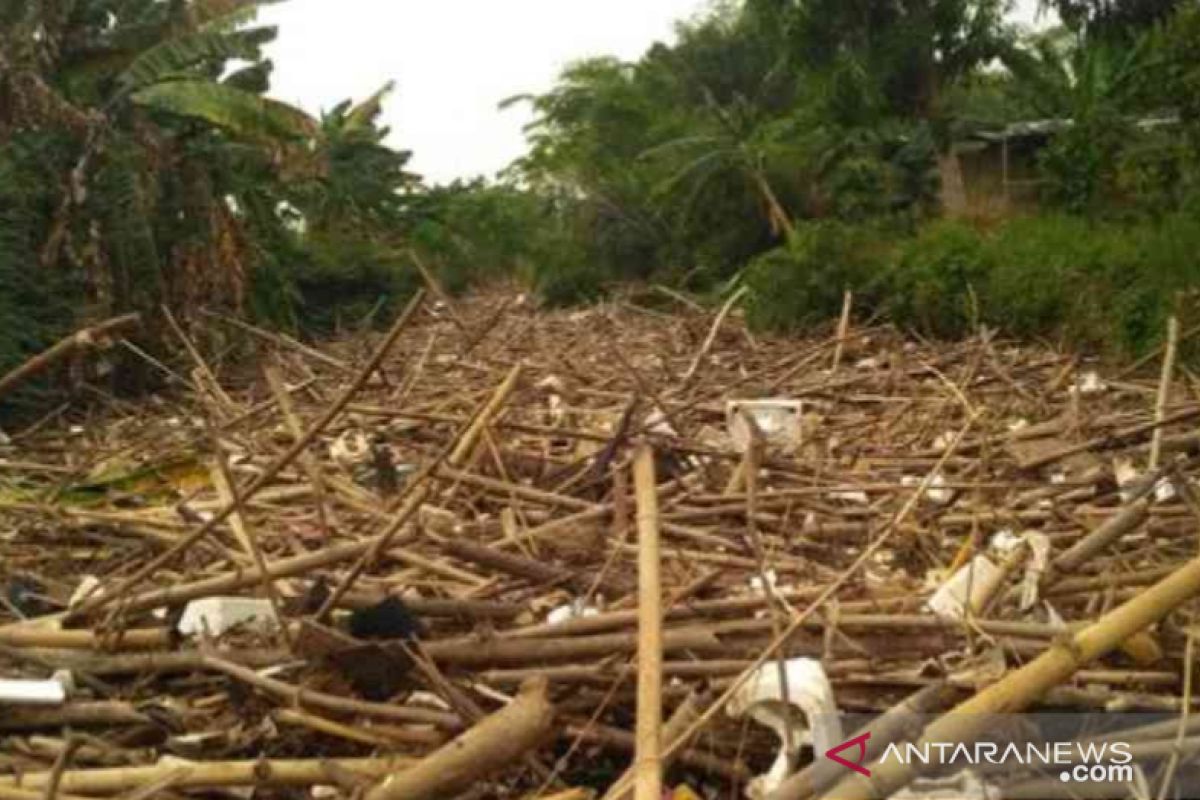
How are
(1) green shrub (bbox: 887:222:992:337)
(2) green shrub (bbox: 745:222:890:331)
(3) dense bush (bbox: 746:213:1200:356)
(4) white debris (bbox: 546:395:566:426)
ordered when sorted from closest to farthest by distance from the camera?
(4) white debris (bbox: 546:395:566:426) → (3) dense bush (bbox: 746:213:1200:356) → (1) green shrub (bbox: 887:222:992:337) → (2) green shrub (bbox: 745:222:890:331)

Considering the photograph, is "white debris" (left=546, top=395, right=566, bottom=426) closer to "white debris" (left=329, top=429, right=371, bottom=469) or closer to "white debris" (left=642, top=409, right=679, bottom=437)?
"white debris" (left=642, top=409, right=679, bottom=437)

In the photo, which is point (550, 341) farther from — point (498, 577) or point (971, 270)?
point (498, 577)

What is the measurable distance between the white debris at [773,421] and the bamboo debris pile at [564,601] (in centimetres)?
2

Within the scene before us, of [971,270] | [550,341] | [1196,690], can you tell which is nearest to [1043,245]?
[971,270]

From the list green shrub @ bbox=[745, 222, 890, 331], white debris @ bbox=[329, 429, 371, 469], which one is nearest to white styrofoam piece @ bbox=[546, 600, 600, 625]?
white debris @ bbox=[329, 429, 371, 469]

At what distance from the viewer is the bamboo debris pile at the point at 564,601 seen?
107 inches

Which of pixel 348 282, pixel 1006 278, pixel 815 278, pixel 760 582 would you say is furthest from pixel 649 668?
pixel 348 282

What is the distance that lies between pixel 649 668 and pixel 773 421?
3730mm

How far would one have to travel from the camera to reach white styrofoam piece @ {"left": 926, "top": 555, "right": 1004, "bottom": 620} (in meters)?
3.26

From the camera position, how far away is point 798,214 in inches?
872

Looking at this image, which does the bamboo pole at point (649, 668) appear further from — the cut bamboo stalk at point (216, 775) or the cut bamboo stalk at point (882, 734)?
the cut bamboo stalk at point (216, 775)

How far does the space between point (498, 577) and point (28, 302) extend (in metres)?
8.80

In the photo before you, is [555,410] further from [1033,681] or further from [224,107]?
[224,107]

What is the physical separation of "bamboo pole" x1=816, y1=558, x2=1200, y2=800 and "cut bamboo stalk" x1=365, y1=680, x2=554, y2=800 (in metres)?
0.49
